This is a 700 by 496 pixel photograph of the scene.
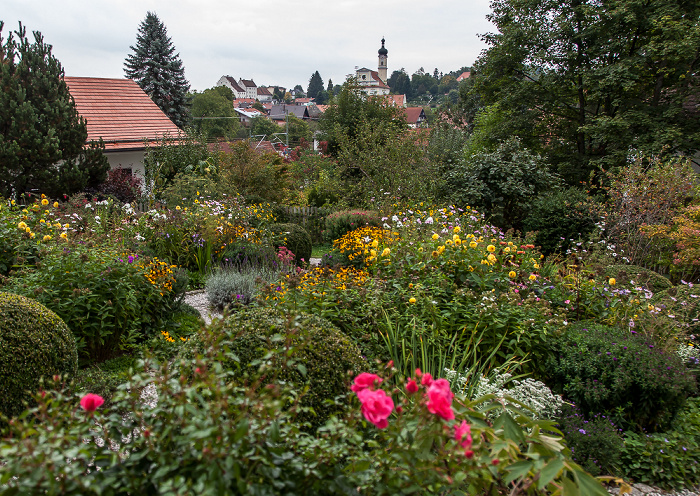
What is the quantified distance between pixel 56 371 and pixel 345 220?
6.83m

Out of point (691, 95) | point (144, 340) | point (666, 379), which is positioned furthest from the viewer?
point (691, 95)

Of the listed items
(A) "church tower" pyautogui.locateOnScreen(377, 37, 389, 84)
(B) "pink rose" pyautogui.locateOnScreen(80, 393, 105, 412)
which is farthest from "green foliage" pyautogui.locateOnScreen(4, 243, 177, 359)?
(A) "church tower" pyautogui.locateOnScreen(377, 37, 389, 84)

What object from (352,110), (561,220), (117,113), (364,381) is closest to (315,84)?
(352,110)

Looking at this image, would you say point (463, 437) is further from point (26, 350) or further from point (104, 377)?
point (104, 377)

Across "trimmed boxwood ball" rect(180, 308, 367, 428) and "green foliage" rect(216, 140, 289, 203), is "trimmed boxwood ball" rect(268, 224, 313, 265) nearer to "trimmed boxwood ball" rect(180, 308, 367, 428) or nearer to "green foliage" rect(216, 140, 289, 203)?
"green foliage" rect(216, 140, 289, 203)

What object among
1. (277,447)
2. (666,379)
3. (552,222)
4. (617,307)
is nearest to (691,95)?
(552,222)

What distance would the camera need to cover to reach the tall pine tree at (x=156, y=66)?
82.8 feet

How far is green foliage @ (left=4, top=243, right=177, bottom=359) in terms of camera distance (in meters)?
3.96

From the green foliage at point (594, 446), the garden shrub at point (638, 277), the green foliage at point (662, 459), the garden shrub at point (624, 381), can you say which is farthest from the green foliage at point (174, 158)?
the green foliage at point (662, 459)

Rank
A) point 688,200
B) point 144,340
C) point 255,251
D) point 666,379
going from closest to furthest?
point 666,379 < point 144,340 < point 255,251 < point 688,200

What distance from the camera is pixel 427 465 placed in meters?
1.30

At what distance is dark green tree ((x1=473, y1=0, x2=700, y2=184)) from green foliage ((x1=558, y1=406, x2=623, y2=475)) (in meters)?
8.37

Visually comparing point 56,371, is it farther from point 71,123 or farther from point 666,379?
point 71,123

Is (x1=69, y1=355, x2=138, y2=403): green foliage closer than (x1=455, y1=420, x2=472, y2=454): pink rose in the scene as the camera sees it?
No
